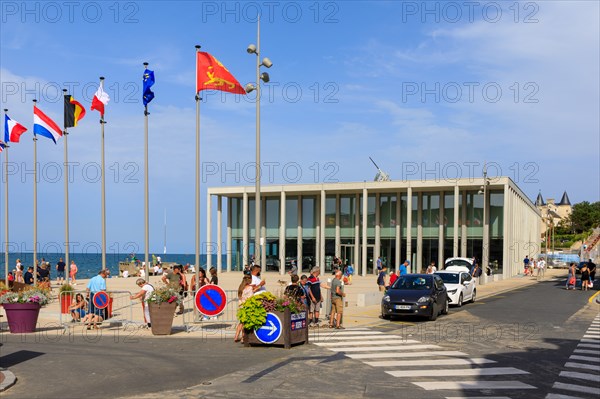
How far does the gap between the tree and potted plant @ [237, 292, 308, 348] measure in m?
136

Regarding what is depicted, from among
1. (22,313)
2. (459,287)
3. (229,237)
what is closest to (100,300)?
(22,313)

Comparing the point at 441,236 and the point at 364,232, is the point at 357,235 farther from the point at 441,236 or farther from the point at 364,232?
the point at 441,236

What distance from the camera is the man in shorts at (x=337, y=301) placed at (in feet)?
62.4

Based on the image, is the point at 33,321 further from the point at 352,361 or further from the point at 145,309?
the point at 352,361

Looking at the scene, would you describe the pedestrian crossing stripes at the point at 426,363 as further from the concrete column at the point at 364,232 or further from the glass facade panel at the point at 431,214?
the glass facade panel at the point at 431,214

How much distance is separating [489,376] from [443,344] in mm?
4258

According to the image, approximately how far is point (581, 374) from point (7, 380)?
10120 millimetres

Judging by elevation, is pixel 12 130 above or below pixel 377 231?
above

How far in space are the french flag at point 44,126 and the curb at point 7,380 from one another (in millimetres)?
19276

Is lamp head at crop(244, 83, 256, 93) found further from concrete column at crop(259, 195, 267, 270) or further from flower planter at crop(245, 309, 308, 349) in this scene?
concrete column at crop(259, 195, 267, 270)

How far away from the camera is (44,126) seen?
2958 centimetres

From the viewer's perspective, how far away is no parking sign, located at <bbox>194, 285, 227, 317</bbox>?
699 inches

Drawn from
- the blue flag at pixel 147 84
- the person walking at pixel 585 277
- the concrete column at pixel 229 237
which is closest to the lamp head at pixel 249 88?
the blue flag at pixel 147 84

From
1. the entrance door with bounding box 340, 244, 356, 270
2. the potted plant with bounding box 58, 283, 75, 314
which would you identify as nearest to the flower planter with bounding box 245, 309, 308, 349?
the potted plant with bounding box 58, 283, 75, 314
